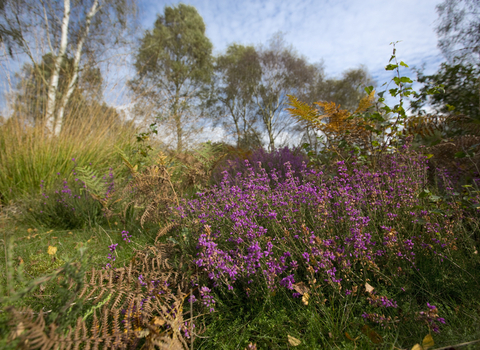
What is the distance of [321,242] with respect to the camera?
1.18 m

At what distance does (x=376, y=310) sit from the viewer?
113cm

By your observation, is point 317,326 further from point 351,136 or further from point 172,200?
point 351,136

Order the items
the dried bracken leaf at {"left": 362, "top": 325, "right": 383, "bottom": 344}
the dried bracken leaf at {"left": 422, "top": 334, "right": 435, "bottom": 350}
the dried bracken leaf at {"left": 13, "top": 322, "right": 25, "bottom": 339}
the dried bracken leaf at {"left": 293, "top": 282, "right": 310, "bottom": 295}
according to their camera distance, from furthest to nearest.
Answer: the dried bracken leaf at {"left": 293, "top": 282, "right": 310, "bottom": 295} → the dried bracken leaf at {"left": 362, "top": 325, "right": 383, "bottom": 344} → the dried bracken leaf at {"left": 422, "top": 334, "right": 435, "bottom": 350} → the dried bracken leaf at {"left": 13, "top": 322, "right": 25, "bottom": 339}

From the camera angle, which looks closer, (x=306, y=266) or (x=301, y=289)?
(x=301, y=289)

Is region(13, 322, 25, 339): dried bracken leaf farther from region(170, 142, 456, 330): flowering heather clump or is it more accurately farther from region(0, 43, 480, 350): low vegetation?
region(170, 142, 456, 330): flowering heather clump

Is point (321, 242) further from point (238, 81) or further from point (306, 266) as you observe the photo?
point (238, 81)

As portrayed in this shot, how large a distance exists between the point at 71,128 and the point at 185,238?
3970mm

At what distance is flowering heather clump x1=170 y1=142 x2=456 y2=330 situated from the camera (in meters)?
1.23

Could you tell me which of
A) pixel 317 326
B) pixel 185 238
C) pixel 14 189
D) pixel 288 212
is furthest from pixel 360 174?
pixel 14 189

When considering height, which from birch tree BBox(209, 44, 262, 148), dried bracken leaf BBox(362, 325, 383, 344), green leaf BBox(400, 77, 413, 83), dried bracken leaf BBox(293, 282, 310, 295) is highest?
birch tree BBox(209, 44, 262, 148)

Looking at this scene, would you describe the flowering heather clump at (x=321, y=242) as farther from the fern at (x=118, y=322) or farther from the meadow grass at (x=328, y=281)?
the fern at (x=118, y=322)

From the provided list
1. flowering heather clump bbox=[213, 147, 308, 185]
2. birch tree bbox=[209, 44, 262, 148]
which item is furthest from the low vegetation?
birch tree bbox=[209, 44, 262, 148]

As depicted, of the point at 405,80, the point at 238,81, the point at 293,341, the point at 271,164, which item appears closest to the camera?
the point at 293,341

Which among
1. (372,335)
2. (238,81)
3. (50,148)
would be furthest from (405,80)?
(238,81)
